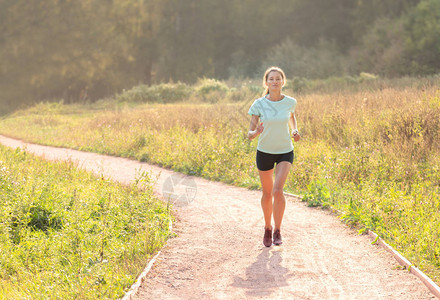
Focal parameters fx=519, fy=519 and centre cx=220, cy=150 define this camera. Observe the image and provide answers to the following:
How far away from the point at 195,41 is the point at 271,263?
53122 millimetres

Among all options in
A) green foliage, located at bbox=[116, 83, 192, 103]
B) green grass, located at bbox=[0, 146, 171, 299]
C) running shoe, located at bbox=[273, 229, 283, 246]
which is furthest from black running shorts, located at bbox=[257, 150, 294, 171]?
green foliage, located at bbox=[116, 83, 192, 103]

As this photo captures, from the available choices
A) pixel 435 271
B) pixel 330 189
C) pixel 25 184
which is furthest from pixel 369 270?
pixel 25 184

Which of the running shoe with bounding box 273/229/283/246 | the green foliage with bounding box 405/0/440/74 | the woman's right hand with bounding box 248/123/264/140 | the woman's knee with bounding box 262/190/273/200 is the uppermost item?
the green foliage with bounding box 405/0/440/74

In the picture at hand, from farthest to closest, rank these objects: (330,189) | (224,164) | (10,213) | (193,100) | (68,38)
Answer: (68,38)
(193,100)
(224,164)
(330,189)
(10,213)

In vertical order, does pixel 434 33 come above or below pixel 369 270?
above

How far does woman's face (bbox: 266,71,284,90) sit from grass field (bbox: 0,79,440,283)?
2.64 meters

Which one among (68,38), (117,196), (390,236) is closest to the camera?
(390,236)

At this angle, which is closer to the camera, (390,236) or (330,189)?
(390,236)

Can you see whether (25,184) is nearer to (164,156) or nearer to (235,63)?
(164,156)

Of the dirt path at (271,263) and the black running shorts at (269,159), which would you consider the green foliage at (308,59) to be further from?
the black running shorts at (269,159)

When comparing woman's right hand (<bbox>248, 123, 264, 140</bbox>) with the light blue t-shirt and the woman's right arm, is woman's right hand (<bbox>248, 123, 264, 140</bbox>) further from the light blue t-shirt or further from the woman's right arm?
the light blue t-shirt

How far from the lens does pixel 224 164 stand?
13.3 meters

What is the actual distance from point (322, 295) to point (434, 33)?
3924cm

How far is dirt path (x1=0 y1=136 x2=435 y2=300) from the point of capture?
5648 mm
